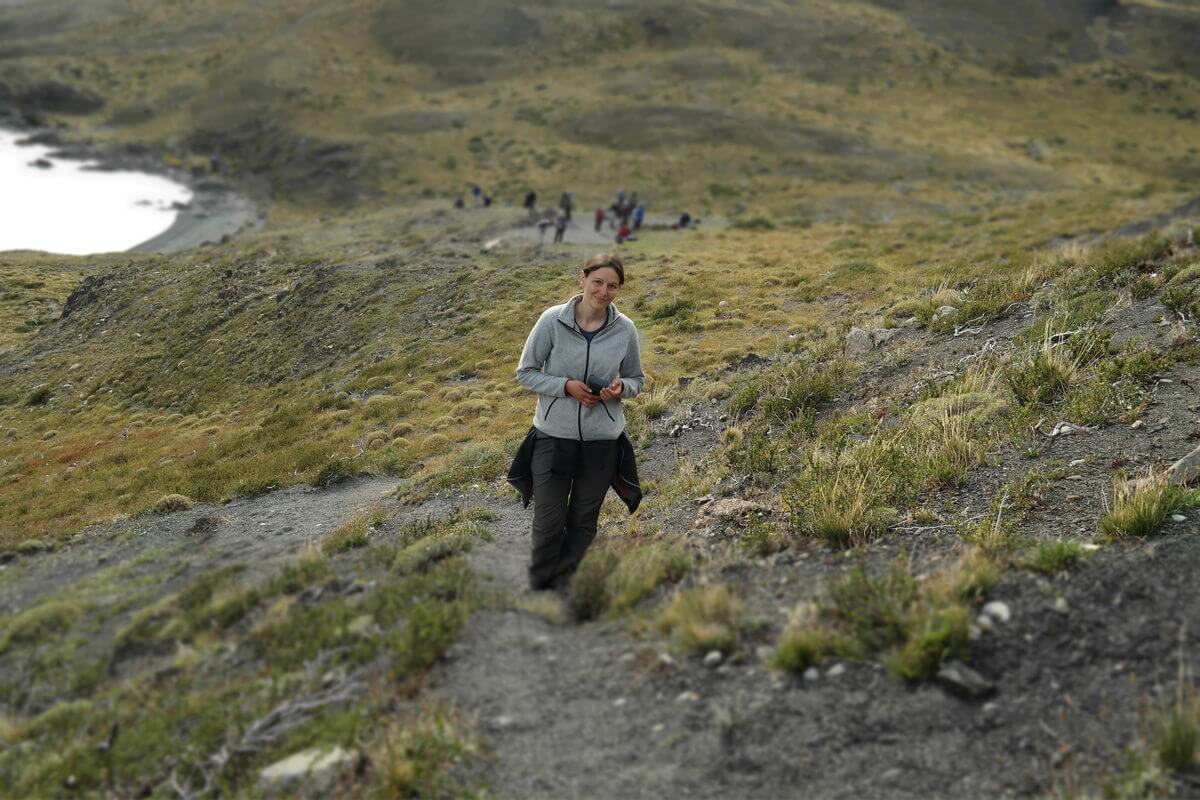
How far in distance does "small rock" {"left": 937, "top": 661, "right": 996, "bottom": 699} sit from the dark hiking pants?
2.84 meters

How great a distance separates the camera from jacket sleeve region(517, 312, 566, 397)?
6.01 metres

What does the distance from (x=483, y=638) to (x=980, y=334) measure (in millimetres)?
10096

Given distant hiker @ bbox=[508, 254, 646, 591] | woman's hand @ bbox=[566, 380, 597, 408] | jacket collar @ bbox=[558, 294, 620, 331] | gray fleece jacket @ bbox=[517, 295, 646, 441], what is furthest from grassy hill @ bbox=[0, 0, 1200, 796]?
jacket collar @ bbox=[558, 294, 620, 331]

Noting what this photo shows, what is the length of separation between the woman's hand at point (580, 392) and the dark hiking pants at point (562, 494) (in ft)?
1.47

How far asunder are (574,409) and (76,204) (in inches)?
2974

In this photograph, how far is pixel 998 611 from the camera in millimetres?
4805

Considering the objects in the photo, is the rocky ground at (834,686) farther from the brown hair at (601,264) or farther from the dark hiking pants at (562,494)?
the brown hair at (601,264)

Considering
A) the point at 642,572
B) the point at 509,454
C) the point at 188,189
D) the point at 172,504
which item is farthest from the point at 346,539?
the point at 188,189

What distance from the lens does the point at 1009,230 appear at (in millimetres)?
31047

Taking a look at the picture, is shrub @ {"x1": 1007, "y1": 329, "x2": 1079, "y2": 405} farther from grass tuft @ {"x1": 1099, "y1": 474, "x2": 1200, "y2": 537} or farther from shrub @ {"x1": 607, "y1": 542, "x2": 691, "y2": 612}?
shrub @ {"x1": 607, "y1": 542, "x2": 691, "y2": 612}

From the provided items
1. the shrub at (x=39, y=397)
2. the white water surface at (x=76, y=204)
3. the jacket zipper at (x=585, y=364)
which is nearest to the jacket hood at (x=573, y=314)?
the jacket zipper at (x=585, y=364)

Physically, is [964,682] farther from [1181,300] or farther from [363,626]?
[1181,300]

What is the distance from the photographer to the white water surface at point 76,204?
5725cm

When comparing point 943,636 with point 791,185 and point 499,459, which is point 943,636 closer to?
point 499,459
